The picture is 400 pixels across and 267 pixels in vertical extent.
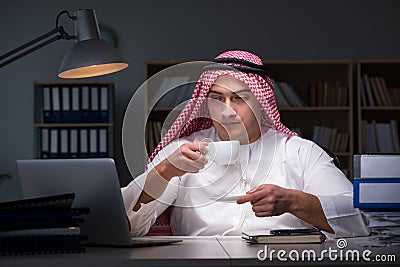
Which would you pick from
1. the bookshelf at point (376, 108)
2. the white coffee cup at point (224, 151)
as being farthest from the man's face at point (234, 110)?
the bookshelf at point (376, 108)

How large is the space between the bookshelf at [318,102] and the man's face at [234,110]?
9.30 ft

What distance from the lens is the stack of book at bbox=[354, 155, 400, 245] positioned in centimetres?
193

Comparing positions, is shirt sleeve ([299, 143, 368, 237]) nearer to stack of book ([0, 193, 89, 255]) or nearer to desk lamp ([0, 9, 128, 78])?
desk lamp ([0, 9, 128, 78])

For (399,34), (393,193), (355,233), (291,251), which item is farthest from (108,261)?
(399,34)

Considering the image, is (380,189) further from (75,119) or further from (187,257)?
(75,119)

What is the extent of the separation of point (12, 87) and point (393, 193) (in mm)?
4469

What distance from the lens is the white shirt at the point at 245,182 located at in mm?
2508

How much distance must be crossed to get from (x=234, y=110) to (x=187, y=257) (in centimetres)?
109

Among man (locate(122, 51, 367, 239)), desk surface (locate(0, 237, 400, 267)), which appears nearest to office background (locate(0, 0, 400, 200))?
man (locate(122, 51, 367, 239))

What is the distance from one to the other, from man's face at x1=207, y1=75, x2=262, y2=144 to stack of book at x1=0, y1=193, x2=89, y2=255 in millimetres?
935

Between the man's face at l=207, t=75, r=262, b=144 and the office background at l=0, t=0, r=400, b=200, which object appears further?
the office background at l=0, t=0, r=400, b=200

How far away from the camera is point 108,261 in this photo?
1605 mm

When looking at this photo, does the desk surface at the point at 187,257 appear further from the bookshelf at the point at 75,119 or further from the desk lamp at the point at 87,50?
the bookshelf at the point at 75,119

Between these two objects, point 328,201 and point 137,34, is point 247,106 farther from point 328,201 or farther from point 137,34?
point 137,34
